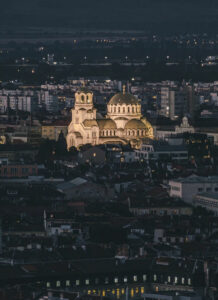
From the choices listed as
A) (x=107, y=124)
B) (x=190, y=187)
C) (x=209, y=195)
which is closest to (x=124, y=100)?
(x=107, y=124)

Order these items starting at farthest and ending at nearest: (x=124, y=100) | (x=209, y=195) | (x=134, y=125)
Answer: (x=124, y=100)
(x=134, y=125)
(x=209, y=195)

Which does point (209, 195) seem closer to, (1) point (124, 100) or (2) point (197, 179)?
(2) point (197, 179)

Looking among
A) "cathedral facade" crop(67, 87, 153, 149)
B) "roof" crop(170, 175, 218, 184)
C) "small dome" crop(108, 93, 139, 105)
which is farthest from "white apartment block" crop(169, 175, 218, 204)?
"small dome" crop(108, 93, 139, 105)

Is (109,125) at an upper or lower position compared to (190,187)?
upper

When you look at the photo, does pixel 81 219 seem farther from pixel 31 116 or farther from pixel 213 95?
pixel 213 95

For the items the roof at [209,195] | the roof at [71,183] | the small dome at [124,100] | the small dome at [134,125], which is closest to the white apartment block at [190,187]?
the roof at [209,195]

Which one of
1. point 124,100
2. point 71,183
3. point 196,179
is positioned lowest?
point 71,183

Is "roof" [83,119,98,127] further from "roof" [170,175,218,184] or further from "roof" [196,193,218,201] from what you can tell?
"roof" [196,193,218,201]

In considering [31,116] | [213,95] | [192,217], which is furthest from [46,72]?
[192,217]

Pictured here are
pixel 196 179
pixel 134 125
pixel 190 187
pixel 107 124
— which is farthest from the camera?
pixel 107 124
